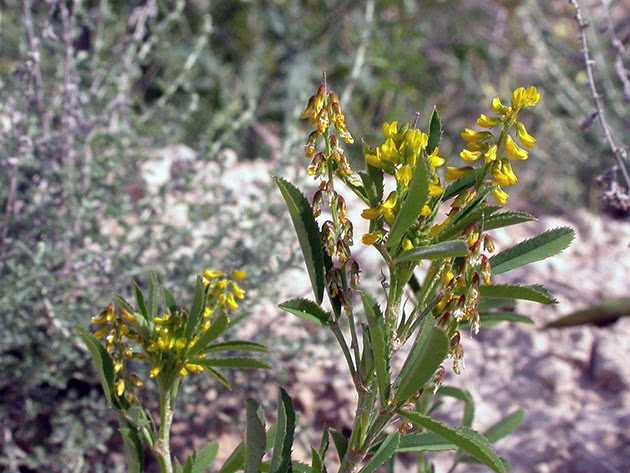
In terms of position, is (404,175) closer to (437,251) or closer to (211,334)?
(437,251)

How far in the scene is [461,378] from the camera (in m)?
2.63

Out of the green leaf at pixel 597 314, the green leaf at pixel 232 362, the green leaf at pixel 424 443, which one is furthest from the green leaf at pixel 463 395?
the green leaf at pixel 597 314

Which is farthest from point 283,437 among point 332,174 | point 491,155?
point 491,155

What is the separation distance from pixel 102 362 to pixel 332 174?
1.43 feet

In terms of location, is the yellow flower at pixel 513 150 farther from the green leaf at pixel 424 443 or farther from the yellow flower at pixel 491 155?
the green leaf at pixel 424 443

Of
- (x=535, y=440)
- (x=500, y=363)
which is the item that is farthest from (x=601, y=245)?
(x=535, y=440)

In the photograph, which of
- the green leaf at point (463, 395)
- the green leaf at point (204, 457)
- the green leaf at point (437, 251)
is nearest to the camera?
the green leaf at point (437, 251)

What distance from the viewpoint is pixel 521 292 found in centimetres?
109

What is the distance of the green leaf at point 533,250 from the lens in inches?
46.5

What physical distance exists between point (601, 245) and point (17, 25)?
2782mm

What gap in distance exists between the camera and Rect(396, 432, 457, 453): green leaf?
1.24 m

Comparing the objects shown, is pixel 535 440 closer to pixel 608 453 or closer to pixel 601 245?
pixel 608 453

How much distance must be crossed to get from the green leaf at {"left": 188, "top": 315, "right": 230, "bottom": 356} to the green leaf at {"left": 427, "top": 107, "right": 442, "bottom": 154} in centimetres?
36

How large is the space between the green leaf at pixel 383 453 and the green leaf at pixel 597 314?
162 cm
